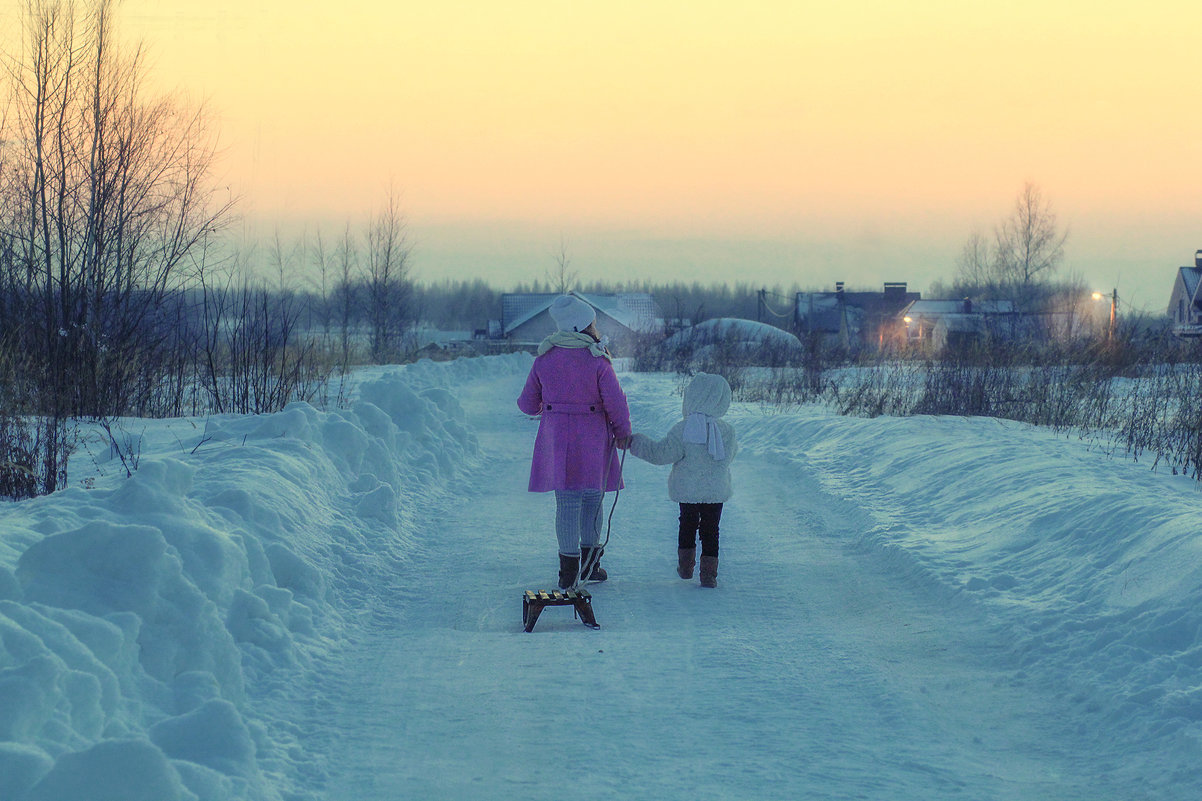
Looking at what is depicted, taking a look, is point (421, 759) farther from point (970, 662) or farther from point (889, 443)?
point (889, 443)

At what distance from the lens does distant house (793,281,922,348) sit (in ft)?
234

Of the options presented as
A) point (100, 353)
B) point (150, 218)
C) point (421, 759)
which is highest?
point (150, 218)

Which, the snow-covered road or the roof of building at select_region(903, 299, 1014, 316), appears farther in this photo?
the roof of building at select_region(903, 299, 1014, 316)

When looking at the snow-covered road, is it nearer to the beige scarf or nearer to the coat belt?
the coat belt

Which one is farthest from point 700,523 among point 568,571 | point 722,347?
point 722,347

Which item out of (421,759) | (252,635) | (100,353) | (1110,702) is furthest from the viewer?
(100,353)

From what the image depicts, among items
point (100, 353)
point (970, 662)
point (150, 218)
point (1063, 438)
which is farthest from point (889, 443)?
point (150, 218)

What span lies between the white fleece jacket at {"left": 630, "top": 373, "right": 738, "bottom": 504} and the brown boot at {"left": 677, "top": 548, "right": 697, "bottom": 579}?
0.30m

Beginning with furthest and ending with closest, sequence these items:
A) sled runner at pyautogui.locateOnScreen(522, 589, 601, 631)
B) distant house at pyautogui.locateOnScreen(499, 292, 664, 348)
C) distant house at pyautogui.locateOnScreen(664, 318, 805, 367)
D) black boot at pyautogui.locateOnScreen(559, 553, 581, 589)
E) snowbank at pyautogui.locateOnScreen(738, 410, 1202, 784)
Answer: distant house at pyautogui.locateOnScreen(499, 292, 664, 348), distant house at pyautogui.locateOnScreen(664, 318, 805, 367), black boot at pyautogui.locateOnScreen(559, 553, 581, 589), sled runner at pyautogui.locateOnScreen(522, 589, 601, 631), snowbank at pyautogui.locateOnScreen(738, 410, 1202, 784)

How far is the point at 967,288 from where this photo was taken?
7912cm

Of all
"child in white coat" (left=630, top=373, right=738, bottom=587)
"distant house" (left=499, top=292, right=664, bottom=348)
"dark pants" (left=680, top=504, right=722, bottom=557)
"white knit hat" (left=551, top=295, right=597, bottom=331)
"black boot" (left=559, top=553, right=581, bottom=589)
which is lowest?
"black boot" (left=559, top=553, right=581, bottom=589)

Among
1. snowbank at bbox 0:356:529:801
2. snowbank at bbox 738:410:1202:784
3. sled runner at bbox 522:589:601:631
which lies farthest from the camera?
sled runner at bbox 522:589:601:631

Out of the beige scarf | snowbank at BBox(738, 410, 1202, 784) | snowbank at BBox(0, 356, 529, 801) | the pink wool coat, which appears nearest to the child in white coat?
the pink wool coat

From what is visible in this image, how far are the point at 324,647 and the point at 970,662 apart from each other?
9.79 ft
